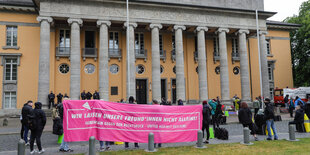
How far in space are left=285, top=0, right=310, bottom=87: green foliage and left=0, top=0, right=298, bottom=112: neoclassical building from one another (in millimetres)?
10289

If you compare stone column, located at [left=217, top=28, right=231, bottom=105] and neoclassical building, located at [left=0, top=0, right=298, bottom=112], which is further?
stone column, located at [left=217, top=28, right=231, bottom=105]

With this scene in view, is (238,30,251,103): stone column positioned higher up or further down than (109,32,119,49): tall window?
further down

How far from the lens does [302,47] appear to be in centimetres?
3906

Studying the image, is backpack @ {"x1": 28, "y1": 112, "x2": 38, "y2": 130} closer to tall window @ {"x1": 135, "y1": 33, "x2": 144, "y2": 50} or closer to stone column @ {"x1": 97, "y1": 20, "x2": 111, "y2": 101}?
stone column @ {"x1": 97, "y1": 20, "x2": 111, "y2": 101}

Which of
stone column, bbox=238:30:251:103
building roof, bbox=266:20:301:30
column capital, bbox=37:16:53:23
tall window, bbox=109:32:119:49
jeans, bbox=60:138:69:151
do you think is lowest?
jeans, bbox=60:138:69:151

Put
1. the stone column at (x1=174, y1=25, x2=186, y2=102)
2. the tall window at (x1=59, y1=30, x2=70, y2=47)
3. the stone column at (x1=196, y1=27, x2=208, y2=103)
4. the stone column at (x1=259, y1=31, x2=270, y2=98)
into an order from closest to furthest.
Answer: the stone column at (x1=174, y1=25, x2=186, y2=102) → the tall window at (x1=59, y1=30, x2=70, y2=47) → the stone column at (x1=196, y1=27, x2=208, y2=103) → the stone column at (x1=259, y1=31, x2=270, y2=98)

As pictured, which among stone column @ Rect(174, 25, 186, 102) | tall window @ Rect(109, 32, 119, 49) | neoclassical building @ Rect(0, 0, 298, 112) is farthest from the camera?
tall window @ Rect(109, 32, 119, 49)

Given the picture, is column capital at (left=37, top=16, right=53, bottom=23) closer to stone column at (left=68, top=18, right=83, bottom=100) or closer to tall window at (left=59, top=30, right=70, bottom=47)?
stone column at (left=68, top=18, right=83, bottom=100)

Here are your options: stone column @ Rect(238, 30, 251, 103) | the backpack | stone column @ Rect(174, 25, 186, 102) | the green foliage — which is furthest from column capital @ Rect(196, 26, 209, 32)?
the backpack

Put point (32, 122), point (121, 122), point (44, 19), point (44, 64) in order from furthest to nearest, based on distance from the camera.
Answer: point (44, 19), point (44, 64), point (121, 122), point (32, 122)

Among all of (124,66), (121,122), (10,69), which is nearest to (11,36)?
(10,69)

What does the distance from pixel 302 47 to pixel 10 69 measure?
42099 mm

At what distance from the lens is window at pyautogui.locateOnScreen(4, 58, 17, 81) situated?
25578 millimetres

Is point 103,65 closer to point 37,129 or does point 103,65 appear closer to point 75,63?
point 75,63
